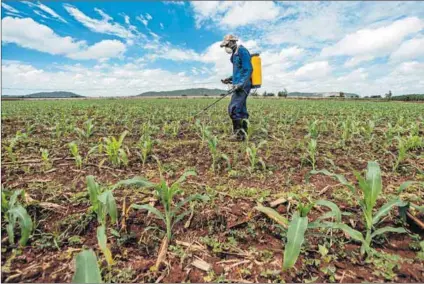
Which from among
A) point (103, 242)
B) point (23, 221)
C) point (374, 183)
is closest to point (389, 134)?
point (374, 183)

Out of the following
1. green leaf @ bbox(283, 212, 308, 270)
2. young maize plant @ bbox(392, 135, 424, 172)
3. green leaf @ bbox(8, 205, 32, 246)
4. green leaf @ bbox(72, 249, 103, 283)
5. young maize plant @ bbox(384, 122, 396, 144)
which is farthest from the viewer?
young maize plant @ bbox(384, 122, 396, 144)

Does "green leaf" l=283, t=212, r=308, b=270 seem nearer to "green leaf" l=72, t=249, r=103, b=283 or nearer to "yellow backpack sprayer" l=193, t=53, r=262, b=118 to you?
"green leaf" l=72, t=249, r=103, b=283

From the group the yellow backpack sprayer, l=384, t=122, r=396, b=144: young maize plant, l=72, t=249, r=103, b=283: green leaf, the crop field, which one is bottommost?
the crop field

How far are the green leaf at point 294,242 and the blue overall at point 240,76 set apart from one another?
13.2 feet

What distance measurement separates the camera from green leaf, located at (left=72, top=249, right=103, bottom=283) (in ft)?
3.79

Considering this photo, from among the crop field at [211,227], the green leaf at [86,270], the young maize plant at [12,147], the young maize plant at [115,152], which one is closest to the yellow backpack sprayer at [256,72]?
the crop field at [211,227]

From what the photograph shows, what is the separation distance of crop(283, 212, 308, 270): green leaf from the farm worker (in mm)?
3748

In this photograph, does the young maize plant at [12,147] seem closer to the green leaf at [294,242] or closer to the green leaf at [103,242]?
the green leaf at [103,242]

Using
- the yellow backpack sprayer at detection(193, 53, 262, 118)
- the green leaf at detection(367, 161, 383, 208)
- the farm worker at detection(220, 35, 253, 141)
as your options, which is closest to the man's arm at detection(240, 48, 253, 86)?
the farm worker at detection(220, 35, 253, 141)

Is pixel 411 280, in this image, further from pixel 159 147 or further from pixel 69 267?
pixel 159 147

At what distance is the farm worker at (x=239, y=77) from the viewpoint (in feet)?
17.3

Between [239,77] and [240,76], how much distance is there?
3 centimetres

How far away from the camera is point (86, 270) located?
3.85ft

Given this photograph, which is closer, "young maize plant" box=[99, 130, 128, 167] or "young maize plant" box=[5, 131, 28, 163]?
"young maize plant" box=[99, 130, 128, 167]
